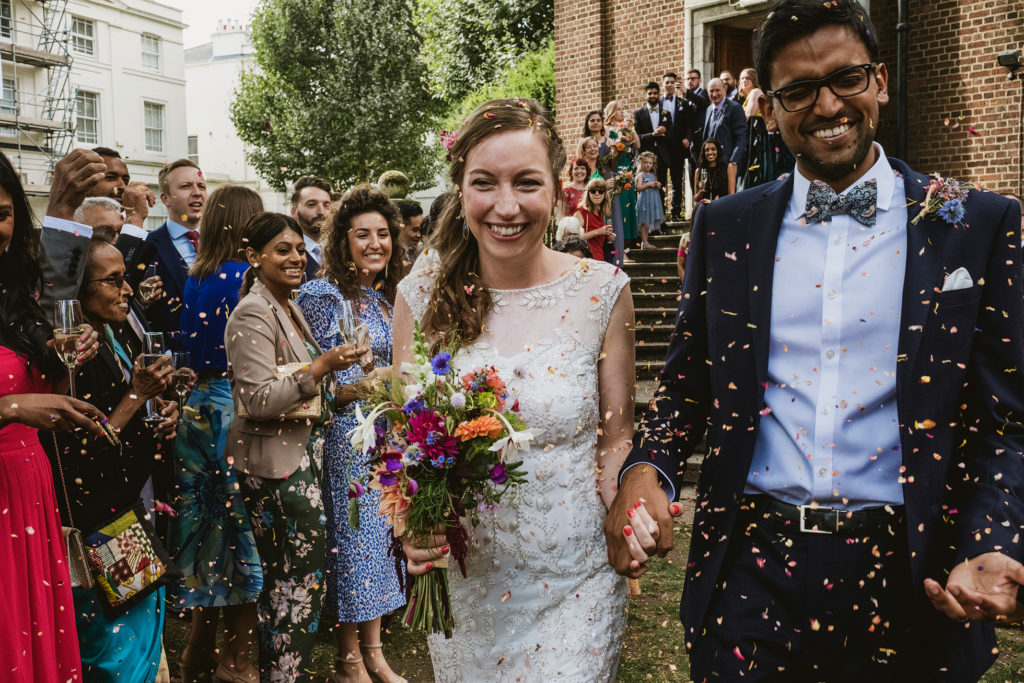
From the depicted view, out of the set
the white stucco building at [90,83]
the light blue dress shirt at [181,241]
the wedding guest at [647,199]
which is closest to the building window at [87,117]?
the white stucco building at [90,83]

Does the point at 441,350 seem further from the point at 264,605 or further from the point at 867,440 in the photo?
the point at 264,605

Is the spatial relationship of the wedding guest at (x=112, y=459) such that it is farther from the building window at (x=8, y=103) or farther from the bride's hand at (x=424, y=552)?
the building window at (x=8, y=103)

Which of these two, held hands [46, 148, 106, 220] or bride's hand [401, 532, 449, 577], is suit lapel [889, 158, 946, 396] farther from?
held hands [46, 148, 106, 220]

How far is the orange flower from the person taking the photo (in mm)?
2625

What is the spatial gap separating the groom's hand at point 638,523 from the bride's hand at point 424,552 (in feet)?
1.66

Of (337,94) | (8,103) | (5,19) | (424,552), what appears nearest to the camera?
(424,552)

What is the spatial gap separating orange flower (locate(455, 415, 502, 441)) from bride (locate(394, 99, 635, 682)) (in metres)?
0.21

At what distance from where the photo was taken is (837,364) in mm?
2365

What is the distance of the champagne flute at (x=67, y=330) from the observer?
3.42 meters

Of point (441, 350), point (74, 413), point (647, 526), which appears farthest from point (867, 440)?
point (74, 413)

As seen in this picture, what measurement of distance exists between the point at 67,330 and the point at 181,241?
10.0ft

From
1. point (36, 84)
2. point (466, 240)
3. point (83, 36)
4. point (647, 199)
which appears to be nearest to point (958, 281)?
point (466, 240)

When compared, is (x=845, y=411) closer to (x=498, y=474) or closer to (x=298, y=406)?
(x=498, y=474)

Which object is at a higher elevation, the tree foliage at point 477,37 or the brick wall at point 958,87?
the tree foliage at point 477,37
